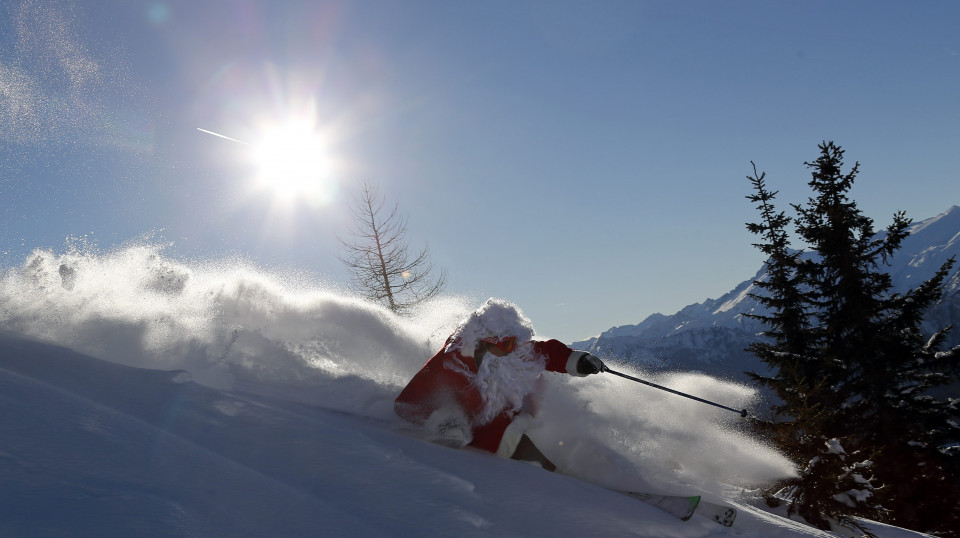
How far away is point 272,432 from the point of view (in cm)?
375

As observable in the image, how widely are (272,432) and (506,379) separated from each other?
2.36m

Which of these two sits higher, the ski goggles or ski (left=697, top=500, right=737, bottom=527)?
the ski goggles

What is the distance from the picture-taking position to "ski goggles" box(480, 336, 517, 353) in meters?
5.31

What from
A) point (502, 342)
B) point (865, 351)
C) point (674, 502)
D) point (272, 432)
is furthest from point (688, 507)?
point (865, 351)

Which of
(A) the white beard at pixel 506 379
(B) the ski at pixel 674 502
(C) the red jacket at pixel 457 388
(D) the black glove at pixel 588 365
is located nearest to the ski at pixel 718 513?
(B) the ski at pixel 674 502

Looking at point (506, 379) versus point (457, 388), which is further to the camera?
point (457, 388)

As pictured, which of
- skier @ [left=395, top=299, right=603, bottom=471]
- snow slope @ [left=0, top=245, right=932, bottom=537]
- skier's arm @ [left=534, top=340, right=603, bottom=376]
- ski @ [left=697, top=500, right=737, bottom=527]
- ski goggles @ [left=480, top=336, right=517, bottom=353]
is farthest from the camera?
ski goggles @ [left=480, top=336, right=517, bottom=353]

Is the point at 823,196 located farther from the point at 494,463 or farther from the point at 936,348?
the point at 494,463

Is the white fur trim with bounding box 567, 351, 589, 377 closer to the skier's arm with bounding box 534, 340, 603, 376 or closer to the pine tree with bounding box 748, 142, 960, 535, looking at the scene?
the skier's arm with bounding box 534, 340, 603, 376

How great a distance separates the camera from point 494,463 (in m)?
4.41

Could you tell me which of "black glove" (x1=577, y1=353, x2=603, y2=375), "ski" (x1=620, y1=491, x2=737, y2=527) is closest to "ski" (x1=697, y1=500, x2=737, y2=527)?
"ski" (x1=620, y1=491, x2=737, y2=527)

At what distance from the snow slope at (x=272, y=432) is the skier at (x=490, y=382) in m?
0.33

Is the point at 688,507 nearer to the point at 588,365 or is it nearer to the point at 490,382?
the point at 588,365

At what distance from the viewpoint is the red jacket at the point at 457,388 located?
16.9 ft
